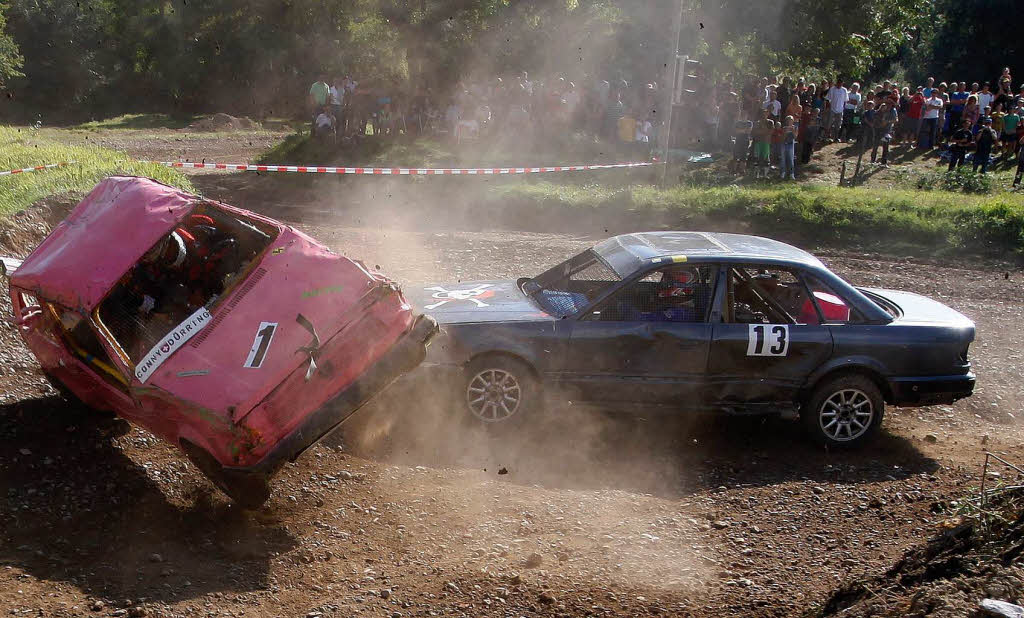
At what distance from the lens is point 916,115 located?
22.0 m

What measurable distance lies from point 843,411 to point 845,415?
4 centimetres

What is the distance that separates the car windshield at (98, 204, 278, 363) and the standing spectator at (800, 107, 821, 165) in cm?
1686

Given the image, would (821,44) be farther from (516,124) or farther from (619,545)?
(619,545)

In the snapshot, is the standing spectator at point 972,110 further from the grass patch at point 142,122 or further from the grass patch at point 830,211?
the grass patch at point 142,122

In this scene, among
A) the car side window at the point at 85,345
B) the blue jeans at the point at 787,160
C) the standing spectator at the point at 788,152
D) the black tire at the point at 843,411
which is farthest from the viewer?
the blue jeans at the point at 787,160

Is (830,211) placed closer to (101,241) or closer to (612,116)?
(612,116)

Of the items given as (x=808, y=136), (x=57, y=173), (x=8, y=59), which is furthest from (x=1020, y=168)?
(x=8, y=59)

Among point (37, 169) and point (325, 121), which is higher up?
point (325, 121)

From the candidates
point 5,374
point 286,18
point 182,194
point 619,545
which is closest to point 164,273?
point 182,194

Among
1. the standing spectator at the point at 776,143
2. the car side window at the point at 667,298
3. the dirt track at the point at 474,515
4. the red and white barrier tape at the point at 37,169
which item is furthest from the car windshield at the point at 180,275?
the standing spectator at the point at 776,143

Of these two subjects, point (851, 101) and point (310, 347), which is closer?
point (310, 347)

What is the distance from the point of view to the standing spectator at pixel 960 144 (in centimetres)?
1939

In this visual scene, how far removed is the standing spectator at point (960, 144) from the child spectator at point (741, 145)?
14.9 feet

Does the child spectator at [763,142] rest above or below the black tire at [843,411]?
above
